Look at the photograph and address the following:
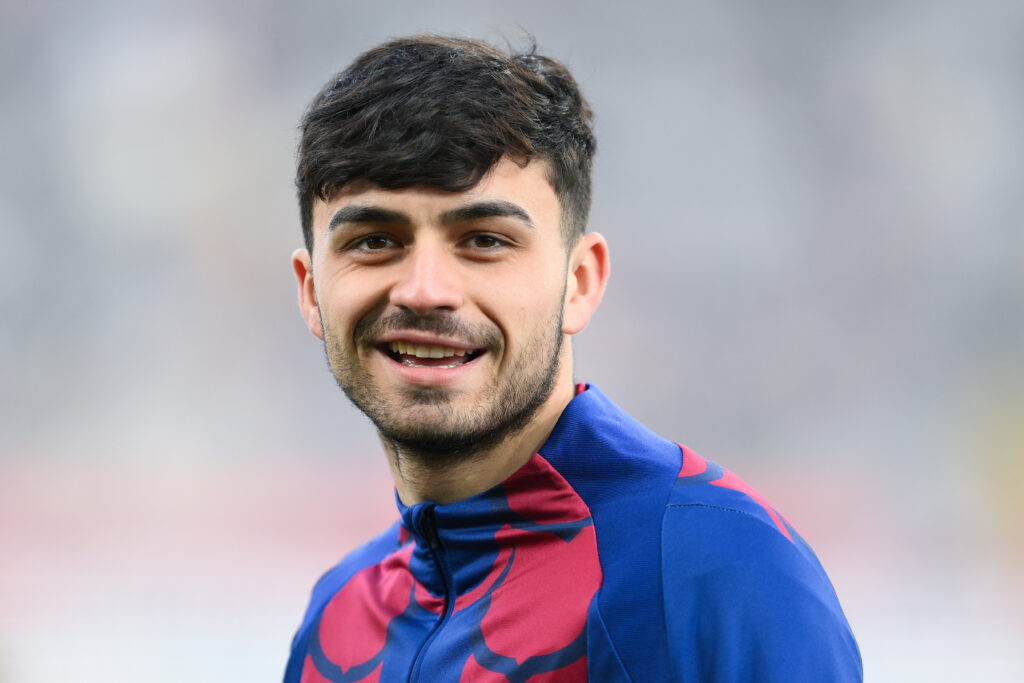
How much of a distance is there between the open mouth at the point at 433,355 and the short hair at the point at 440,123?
0.55 feet

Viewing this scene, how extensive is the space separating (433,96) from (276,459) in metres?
5.63

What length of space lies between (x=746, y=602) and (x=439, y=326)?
41cm

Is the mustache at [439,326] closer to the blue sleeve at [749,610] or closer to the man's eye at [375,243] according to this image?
→ the man's eye at [375,243]

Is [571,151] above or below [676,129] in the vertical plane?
below

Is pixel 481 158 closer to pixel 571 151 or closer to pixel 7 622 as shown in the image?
pixel 571 151

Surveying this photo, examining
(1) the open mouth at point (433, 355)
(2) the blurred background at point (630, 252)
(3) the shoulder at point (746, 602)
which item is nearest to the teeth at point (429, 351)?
(1) the open mouth at point (433, 355)

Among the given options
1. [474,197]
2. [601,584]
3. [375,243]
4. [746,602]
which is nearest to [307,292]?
[375,243]

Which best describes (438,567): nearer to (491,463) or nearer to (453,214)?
(491,463)

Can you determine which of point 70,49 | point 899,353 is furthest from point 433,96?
point 70,49

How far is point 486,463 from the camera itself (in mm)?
1190

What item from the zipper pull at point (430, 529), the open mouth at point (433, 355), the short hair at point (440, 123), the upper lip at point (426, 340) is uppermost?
the short hair at point (440, 123)

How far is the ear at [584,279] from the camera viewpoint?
1.24 meters

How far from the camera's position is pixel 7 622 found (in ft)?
16.9

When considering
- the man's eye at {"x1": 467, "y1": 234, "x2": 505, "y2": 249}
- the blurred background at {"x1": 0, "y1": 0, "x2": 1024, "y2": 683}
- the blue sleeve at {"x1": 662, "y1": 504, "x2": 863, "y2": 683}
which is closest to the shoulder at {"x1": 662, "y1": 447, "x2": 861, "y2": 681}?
the blue sleeve at {"x1": 662, "y1": 504, "x2": 863, "y2": 683}
